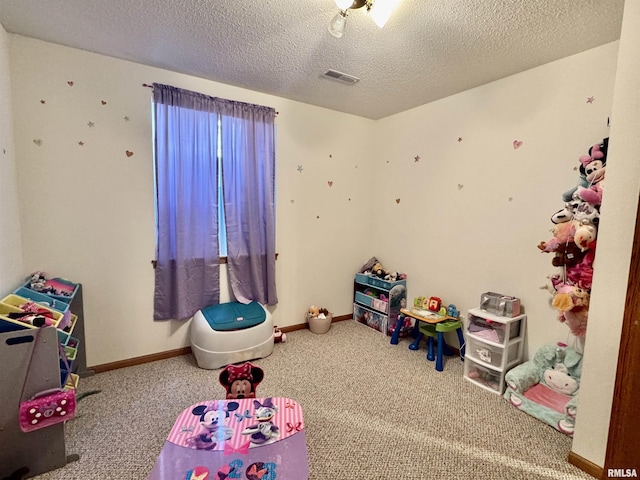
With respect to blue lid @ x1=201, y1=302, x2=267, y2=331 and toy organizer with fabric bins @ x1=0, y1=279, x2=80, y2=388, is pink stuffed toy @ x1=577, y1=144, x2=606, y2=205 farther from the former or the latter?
toy organizer with fabric bins @ x1=0, y1=279, x2=80, y2=388

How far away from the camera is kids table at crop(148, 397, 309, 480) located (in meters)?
1.19

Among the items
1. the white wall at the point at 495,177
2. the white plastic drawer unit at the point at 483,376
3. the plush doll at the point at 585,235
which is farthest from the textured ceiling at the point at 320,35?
the white plastic drawer unit at the point at 483,376

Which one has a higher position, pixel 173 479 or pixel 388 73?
pixel 388 73

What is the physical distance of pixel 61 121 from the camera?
83.7 inches

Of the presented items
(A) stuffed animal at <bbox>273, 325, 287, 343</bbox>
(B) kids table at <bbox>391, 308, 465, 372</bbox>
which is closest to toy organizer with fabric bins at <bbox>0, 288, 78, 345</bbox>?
(A) stuffed animal at <bbox>273, 325, 287, 343</bbox>

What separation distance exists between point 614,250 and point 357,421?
1623mm

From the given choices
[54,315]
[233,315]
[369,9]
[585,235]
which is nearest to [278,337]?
[233,315]

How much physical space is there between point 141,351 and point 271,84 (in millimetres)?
2496

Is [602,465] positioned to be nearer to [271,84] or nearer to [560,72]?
[560,72]

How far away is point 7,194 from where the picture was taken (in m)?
1.85

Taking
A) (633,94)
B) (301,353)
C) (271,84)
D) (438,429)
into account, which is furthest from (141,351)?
(633,94)

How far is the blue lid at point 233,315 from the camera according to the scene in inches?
99.0

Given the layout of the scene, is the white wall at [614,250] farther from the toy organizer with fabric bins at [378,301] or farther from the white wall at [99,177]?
the white wall at [99,177]

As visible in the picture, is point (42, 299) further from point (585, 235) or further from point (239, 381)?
point (585, 235)
